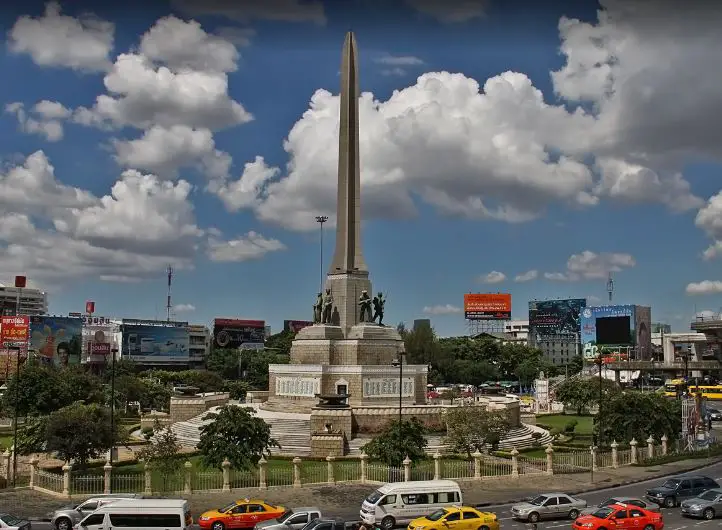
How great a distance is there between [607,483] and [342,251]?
2786 centimetres

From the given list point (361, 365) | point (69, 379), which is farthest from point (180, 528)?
point (69, 379)

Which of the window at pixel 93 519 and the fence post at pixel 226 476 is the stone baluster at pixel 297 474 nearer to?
the fence post at pixel 226 476

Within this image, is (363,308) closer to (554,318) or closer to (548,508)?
(548,508)

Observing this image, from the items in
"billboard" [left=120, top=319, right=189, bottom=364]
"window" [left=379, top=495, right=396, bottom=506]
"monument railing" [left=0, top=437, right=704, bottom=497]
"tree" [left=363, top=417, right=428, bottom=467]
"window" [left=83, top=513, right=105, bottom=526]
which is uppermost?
"billboard" [left=120, top=319, right=189, bottom=364]

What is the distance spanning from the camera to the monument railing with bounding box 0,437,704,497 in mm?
31484

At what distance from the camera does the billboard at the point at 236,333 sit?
143m

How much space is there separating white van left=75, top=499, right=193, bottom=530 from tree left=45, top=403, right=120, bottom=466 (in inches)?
581

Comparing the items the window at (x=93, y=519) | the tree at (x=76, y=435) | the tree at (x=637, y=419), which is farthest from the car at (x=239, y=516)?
the tree at (x=637, y=419)

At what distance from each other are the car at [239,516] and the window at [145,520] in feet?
7.26

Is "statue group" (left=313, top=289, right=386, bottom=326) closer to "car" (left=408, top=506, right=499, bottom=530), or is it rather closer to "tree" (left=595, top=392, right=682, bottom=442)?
"tree" (left=595, top=392, right=682, bottom=442)

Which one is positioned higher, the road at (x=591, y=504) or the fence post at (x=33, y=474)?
the fence post at (x=33, y=474)

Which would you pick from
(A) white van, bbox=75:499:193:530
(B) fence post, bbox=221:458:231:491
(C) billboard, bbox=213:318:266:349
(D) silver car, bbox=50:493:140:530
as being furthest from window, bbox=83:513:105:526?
(C) billboard, bbox=213:318:266:349

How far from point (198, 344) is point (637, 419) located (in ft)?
388

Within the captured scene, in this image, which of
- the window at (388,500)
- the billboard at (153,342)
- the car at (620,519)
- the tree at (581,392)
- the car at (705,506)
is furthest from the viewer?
the billboard at (153,342)
